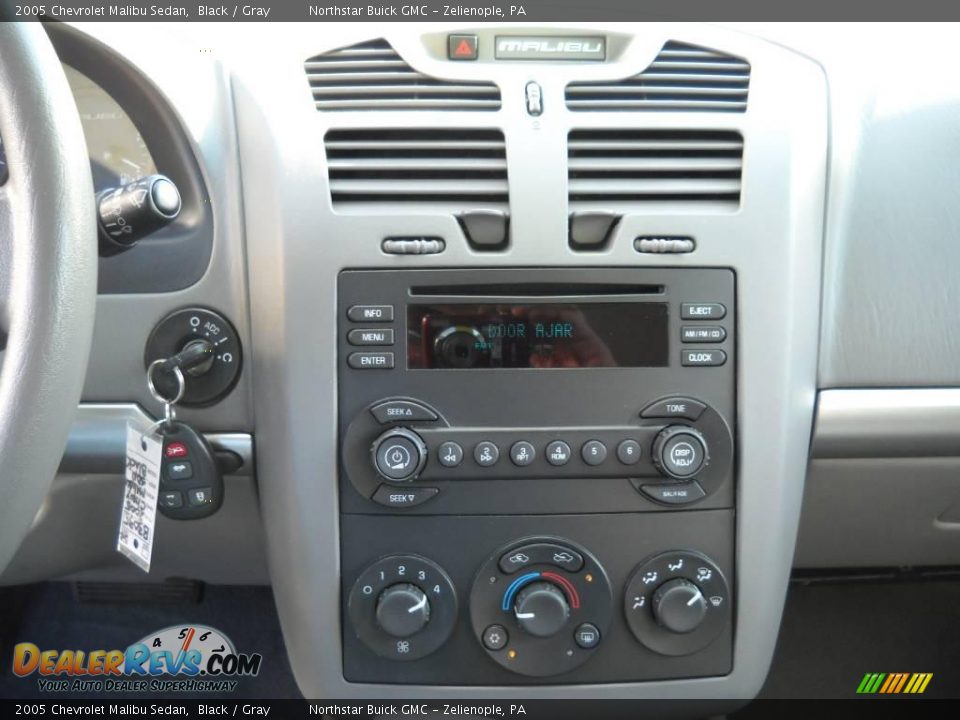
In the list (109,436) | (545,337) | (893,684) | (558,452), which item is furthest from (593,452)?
(893,684)

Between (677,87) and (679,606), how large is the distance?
0.63 metres

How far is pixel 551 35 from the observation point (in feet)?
3.60

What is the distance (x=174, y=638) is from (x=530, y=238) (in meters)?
1.07

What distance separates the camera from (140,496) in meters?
1.05

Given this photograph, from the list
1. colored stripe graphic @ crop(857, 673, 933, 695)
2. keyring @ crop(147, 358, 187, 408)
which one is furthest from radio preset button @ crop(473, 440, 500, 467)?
colored stripe graphic @ crop(857, 673, 933, 695)

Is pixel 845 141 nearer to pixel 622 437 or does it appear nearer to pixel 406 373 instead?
pixel 622 437

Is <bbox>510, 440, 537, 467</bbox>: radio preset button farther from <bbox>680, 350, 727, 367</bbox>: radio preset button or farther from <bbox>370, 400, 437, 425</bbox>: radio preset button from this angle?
<bbox>680, 350, 727, 367</bbox>: radio preset button

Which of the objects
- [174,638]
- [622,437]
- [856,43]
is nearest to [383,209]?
[622,437]

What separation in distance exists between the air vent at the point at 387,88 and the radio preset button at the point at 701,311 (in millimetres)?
328

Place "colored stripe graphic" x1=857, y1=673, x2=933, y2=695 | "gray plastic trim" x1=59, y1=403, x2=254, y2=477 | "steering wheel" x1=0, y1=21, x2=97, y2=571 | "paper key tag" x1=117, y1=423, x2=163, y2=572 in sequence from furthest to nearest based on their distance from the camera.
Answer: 1. "colored stripe graphic" x1=857, y1=673, x2=933, y2=695
2. "gray plastic trim" x1=59, y1=403, x2=254, y2=477
3. "paper key tag" x1=117, y1=423, x2=163, y2=572
4. "steering wheel" x1=0, y1=21, x2=97, y2=571

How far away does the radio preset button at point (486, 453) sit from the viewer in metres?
1.06

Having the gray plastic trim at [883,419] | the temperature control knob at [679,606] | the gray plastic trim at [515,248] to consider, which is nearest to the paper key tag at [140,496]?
the gray plastic trim at [515,248]

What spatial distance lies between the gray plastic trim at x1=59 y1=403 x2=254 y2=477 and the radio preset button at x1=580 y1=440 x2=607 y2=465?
1.38 ft

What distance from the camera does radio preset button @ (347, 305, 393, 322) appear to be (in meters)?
1.05
